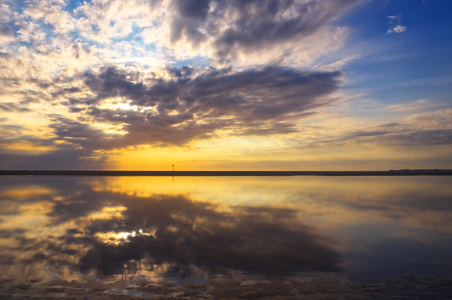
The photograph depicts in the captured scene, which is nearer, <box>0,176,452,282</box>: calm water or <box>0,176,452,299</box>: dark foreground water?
<box>0,176,452,299</box>: dark foreground water

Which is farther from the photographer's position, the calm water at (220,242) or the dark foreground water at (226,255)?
the calm water at (220,242)

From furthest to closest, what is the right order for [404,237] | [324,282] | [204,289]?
[404,237]
[324,282]
[204,289]

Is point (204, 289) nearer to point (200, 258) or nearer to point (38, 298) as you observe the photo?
point (200, 258)

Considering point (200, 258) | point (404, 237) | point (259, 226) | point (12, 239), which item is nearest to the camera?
point (200, 258)

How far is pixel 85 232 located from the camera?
1359 cm

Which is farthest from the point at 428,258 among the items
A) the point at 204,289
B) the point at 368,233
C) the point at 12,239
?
the point at 12,239

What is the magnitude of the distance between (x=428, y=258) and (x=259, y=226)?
24.8 feet

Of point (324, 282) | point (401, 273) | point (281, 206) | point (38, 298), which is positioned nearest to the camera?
point (38, 298)

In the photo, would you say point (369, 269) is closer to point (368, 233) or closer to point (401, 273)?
point (401, 273)

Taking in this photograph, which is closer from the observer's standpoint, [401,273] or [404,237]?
[401,273]

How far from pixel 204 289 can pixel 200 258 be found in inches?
103

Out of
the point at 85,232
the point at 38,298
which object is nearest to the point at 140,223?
the point at 85,232

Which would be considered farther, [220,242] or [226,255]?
[220,242]

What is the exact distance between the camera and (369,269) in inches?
351
